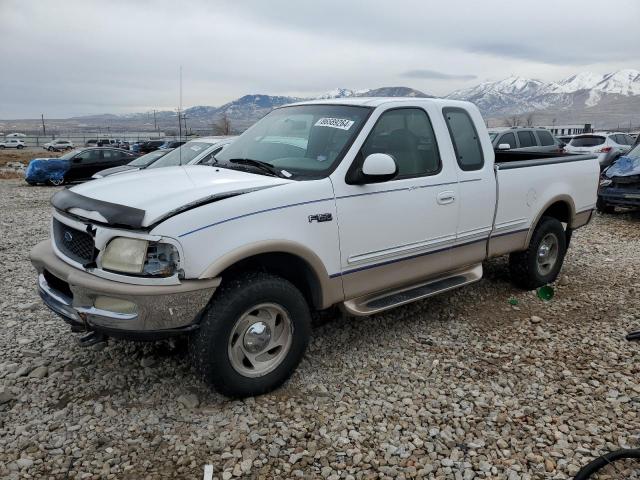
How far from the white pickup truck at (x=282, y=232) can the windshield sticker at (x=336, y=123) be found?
2cm

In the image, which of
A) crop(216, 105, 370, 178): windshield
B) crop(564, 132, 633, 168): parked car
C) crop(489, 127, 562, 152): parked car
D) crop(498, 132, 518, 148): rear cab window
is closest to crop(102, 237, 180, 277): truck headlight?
crop(216, 105, 370, 178): windshield

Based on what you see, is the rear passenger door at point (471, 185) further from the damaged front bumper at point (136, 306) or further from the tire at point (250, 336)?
the damaged front bumper at point (136, 306)

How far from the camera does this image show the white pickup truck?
311cm

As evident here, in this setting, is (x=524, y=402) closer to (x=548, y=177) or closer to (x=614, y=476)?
(x=614, y=476)

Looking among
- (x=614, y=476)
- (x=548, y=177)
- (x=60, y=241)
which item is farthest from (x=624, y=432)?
(x=60, y=241)

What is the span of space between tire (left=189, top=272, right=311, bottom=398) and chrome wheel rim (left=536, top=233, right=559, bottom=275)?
136 inches

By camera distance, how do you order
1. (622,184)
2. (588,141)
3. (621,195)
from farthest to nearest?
(588,141), (622,184), (621,195)

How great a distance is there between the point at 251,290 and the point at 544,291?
386cm

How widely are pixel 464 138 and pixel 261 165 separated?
1.99 meters

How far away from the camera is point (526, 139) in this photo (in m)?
14.4

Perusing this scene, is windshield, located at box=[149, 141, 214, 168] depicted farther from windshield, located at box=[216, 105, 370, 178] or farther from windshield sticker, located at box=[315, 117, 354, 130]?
windshield sticker, located at box=[315, 117, 354, 130]

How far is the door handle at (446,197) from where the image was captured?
4390 millimetres

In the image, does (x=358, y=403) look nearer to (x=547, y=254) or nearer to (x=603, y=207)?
(x=547, y=254)

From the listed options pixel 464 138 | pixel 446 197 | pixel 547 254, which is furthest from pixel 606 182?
pixel 446 197
